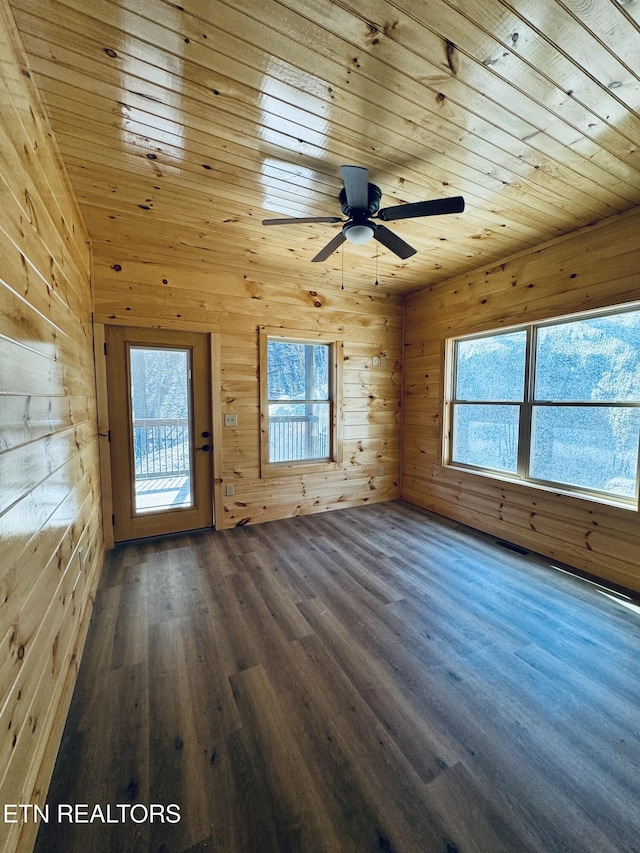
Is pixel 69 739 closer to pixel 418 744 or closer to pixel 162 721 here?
pixel 162 721

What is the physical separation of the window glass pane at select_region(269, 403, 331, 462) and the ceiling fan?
2147 millimetres

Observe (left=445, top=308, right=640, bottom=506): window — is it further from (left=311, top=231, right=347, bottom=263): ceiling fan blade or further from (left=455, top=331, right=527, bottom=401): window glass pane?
(left=311, top=231, right=347, bottom=263): ceiling fan blade

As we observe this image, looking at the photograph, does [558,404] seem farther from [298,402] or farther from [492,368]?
[298,402]

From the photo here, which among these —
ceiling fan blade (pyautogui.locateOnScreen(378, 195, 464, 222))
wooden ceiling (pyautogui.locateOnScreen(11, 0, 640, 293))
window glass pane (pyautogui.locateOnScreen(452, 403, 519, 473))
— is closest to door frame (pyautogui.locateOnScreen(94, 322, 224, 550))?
wooden ceiling (pyautogui.locateOnScreen(11, 0, 640, 293))

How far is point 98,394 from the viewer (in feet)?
10.00

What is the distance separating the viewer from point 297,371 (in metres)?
4.06

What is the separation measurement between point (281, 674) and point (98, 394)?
8.98ft

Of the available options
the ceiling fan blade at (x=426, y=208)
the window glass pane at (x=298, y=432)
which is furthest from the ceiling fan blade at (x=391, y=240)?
the window glass pane at (x=298, y=432)

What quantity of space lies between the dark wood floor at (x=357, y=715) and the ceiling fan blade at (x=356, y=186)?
2.54 meters

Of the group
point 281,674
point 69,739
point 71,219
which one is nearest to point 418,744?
point 281,674

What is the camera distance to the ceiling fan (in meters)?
1.78

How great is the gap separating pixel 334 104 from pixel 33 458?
2022mm

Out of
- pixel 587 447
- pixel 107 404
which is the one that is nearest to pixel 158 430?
pixel 107 404

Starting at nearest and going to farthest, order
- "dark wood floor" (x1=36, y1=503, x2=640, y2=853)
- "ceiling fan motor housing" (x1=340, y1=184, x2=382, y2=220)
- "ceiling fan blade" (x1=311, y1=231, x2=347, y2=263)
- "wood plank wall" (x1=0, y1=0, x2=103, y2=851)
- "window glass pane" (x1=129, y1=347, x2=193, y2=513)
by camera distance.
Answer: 1. "wood plank wall" (x1=0, y1=0, x2=103, y2=851)
2. "dark wood floor" (x1=36, y1=503, x2=640, y2=853)
3. "ceiling fan motor housing" (x1=340, y1=184, x2=382, y2=220)
4. "ceiling fan blade" (x1=311, y1=231, x2=347, y2=263)
5. "window glass pane" (x1=129, y1=347, x2=193, y2=513)
